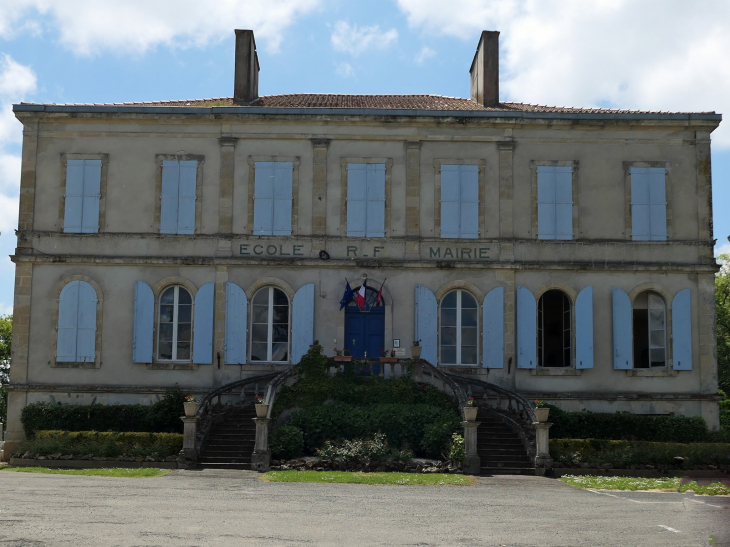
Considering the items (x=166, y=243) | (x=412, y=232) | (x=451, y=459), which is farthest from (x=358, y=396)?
(x=166, y=243)

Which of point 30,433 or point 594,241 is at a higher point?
point 594,241

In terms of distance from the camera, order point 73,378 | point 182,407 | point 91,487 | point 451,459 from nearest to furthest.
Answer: point 91,487, point 451,459, point 182,407, point 73,378

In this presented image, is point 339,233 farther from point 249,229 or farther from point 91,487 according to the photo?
point 91,487

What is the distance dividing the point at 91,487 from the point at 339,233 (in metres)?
10.9

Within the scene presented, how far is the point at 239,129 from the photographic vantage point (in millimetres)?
24516

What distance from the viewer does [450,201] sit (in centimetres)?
2433

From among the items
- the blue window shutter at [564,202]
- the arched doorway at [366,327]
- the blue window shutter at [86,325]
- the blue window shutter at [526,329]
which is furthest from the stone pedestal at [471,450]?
the blue window shutter at [86,325]

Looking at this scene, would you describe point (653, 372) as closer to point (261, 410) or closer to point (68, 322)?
point (261, 410)

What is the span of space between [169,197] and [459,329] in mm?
8546

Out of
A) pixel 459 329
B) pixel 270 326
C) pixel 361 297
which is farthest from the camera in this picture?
pixel 459 329

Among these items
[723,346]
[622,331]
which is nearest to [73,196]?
[622,331]

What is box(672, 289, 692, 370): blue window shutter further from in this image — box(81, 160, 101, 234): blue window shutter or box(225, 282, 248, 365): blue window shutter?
box(81, 160, 101, 234): blue window shutter

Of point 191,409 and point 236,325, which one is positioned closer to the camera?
point 191,409

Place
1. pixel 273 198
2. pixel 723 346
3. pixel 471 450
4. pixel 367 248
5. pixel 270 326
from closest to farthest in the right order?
pixel 471 450
pixel 270 326
pixel 367 248
pixel 273 198
pixel 723 346
